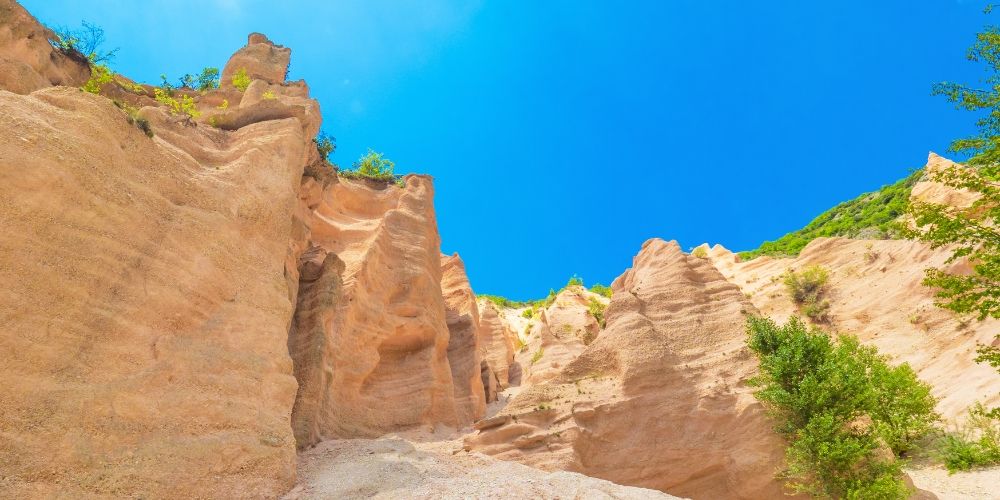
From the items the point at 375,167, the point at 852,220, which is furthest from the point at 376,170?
the point at 852,220

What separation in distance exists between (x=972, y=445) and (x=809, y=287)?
2072cm

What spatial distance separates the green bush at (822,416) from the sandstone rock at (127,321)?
46.7ft

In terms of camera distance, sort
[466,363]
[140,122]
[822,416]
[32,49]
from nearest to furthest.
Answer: [140,122] < [32,49] < [822,416] < [466,363]

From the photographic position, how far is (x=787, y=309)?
4066cm

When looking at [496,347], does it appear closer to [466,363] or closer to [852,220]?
[466,363]

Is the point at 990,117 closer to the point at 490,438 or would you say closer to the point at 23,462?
the point at 490,438

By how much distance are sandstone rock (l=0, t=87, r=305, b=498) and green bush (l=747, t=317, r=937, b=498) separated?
14231 millimetres

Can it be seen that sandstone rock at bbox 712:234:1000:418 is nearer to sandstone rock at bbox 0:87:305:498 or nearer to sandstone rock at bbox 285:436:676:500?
sandstone rock at bbox 285:436:676:500

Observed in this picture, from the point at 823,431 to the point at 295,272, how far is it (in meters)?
16.5

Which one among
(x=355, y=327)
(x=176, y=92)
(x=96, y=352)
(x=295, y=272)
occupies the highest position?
(x=176, y=92)

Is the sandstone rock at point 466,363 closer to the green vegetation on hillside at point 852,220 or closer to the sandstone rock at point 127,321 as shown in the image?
the sandstone rock at point 127,321

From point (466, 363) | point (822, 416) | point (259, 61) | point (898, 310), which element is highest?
point (259, 61)

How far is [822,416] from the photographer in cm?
1816

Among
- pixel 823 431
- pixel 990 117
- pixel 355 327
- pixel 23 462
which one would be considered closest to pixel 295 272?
pixel 355 327
